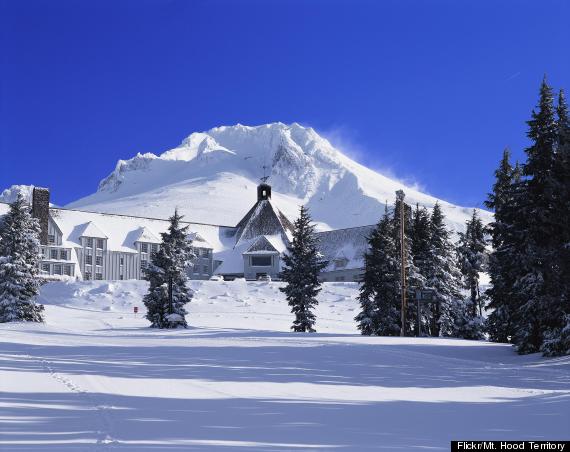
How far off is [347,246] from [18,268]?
55.7 metres

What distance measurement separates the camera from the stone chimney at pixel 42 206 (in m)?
78.2

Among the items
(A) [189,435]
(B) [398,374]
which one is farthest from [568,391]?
(A) [189,435]

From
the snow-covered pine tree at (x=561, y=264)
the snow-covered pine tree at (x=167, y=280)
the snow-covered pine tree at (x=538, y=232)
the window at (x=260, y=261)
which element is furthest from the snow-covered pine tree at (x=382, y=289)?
the window at (x=260, y=261)

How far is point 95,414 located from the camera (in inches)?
396

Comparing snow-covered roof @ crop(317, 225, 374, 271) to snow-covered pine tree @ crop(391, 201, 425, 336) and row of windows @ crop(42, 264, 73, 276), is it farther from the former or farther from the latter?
snow-covered pine tree @ crop(391, 201, 425, 336)

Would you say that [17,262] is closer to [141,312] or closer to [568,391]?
[141,312]

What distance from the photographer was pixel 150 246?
8750 cm

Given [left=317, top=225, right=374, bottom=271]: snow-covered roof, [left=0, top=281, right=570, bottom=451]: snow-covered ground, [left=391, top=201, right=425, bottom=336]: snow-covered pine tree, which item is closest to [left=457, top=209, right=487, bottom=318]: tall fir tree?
[left=391, top=201, right=425, bottom=336]: snow-covered pine tree

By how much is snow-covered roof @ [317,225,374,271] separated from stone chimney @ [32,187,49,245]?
113ft

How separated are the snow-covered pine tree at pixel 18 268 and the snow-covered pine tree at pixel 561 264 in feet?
103

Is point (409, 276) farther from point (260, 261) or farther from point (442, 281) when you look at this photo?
point (260, 261)

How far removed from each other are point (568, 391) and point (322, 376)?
573 centimetres

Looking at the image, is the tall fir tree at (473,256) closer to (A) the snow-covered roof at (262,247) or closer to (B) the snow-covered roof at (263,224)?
(A) the snow-covered roof at (262,247)

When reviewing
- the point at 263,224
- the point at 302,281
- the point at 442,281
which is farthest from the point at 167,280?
the point at 263,224
